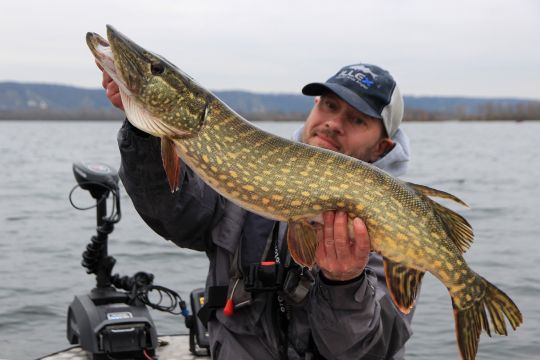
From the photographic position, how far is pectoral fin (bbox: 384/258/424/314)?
2.56m

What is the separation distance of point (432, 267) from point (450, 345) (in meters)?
4.15

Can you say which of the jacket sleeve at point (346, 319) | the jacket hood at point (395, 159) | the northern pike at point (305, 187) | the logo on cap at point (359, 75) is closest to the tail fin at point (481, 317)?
the northern pike at point (305, 187)

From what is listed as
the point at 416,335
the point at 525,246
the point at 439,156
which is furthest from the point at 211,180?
the point at 439,156

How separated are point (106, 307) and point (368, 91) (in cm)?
199

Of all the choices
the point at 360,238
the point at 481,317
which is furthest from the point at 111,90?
the point at 481,317

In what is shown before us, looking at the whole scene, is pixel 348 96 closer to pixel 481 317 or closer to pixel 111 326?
pixel 481 317

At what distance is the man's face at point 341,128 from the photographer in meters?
3.24

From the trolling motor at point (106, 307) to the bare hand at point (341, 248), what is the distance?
173 cm

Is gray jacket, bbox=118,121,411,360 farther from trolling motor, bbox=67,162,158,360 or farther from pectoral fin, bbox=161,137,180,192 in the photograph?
trolling motor, bbox=67,162,158,360

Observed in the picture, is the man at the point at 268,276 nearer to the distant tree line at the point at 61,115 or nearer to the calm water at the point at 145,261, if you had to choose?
the calm water at the point at 145,261

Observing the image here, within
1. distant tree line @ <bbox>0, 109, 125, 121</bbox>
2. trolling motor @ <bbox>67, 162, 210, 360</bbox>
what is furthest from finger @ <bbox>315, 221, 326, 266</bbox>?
distant tree line @ <bbox>0, 109, 125, 121</bbox>

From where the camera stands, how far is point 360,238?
2.51 m

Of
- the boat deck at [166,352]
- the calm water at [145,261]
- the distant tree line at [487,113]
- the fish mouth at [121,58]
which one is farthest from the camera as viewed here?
the distant tree line at [487,113]

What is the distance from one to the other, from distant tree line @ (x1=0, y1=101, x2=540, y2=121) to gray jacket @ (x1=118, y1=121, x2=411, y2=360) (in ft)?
193
